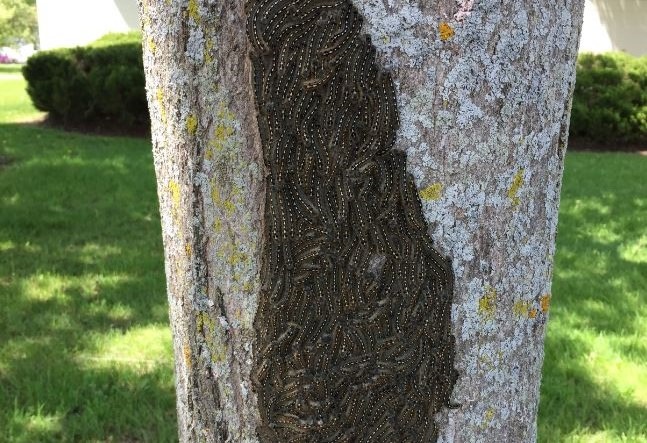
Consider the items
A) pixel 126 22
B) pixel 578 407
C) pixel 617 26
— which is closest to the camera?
pixel 578 407

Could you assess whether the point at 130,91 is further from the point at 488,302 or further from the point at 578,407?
the point at 488,302

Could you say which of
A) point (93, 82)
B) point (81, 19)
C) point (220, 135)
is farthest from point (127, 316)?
point (81, 19)

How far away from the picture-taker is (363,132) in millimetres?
1032

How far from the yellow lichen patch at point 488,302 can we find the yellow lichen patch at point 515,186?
5.7 inches

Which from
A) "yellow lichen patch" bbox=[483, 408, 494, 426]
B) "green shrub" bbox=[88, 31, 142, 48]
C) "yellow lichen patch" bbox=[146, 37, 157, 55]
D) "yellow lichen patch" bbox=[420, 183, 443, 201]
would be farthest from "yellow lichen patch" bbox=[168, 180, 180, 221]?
Result: "green shrub" bbox=[88, 31, 142, 48]

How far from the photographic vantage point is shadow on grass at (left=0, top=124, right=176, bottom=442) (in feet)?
9.55

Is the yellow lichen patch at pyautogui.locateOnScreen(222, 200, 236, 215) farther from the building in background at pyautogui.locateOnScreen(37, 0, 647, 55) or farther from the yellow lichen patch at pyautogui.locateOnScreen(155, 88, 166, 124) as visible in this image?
the building in background at pyautogui.locateOnScreen(37, 0, 647, 55)

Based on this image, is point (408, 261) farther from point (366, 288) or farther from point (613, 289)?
point (613, 289)

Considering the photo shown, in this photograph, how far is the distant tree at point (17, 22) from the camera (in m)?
43.1

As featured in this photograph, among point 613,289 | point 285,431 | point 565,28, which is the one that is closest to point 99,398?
point 285,431

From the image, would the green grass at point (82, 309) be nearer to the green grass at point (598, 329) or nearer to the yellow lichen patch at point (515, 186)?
the green grass at point (598, 329)

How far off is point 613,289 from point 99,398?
10.2 feet

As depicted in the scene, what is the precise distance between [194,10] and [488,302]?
651 millimetres

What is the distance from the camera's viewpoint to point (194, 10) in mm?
1054
